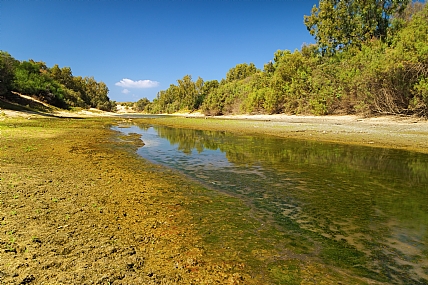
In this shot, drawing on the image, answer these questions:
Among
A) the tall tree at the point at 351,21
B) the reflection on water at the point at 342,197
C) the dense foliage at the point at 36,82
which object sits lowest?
the reflection on water at the point at 342,197

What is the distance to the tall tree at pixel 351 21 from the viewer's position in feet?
188

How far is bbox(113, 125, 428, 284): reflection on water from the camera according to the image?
15.1ft

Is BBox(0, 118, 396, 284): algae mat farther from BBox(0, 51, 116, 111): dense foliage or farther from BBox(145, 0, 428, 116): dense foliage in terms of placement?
BBox(0, 51, 116, 111): dense foliage

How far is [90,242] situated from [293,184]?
276 inches

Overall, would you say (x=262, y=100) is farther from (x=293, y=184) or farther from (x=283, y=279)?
(x=283, y=279)

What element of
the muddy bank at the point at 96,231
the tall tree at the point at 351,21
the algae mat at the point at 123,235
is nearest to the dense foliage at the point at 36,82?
the muddy bank at the point at 96,231

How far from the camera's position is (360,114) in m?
40.2

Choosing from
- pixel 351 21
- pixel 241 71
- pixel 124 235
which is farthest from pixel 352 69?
pixel 241 71

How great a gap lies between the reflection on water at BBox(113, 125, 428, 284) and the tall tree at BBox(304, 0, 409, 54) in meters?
58.1

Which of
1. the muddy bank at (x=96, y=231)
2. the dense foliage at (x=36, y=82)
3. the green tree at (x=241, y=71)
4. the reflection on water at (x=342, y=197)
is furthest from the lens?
the green tree at (x=241, y=71)

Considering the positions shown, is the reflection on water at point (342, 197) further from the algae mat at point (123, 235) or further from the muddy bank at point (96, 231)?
the muddy bank at point (96, 231)

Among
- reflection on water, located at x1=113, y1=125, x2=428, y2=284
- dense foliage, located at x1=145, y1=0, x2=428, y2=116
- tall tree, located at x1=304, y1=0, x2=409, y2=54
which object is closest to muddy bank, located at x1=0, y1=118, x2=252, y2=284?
reflection on water, located at x1=113, y1=125, x2=428, y2=284

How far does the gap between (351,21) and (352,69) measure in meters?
27.4

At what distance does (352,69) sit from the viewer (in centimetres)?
4241
